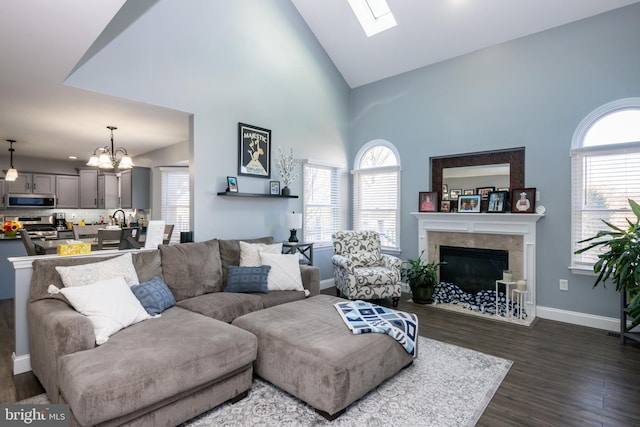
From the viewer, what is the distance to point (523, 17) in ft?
13.7

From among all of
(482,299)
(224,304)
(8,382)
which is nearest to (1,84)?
(8,382)

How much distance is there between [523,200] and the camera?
4297mm

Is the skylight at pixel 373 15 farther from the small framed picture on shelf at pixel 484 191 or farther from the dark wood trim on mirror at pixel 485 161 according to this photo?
the small framed picture on shelf at pixel 484 191

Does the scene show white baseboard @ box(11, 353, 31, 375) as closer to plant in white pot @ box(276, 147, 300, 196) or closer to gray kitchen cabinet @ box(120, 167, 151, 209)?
plant in white pot @ box(276, 147, 300, 196)

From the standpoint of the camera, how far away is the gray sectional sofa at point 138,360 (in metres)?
1.73

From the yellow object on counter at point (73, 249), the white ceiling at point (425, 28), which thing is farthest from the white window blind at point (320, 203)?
the yellow object on counter at point (73, 249)

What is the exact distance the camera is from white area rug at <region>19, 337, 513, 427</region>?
2137mm

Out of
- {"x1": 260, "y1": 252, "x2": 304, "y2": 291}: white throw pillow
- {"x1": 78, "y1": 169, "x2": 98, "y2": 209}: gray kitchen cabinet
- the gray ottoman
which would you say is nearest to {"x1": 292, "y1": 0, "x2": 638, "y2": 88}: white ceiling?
{"x1": 260, "y1": 252, "x2": 304, "y2": 291}: white throw pillow

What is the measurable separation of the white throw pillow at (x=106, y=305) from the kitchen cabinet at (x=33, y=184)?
6.39 metres

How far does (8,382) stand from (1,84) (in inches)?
101

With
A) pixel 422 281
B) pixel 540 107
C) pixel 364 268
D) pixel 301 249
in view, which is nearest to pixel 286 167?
pixel 301 249

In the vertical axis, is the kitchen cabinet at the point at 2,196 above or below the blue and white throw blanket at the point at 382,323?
above

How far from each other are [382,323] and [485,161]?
10.2ft

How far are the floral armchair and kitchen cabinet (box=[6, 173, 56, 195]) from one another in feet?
21.9
